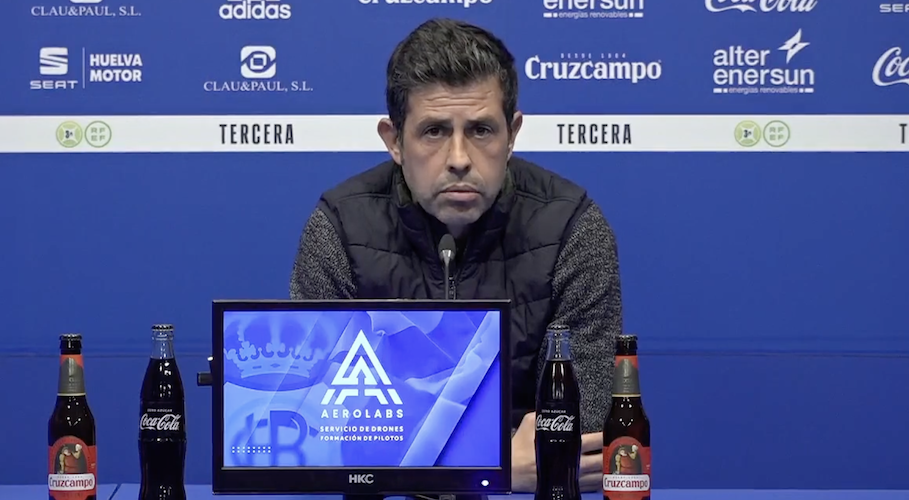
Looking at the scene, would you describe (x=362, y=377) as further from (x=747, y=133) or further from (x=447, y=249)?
(x=747, y=133)

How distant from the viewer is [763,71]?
9.96 feet

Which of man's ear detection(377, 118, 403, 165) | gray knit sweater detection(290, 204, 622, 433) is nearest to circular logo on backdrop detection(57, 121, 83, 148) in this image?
gray knit sweater detection(290, 204, 622, 433)

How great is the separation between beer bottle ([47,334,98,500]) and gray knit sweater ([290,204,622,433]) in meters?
0.61

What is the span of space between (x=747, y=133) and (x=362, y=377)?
5.77ft

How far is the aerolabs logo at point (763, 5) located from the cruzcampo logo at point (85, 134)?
149 cm

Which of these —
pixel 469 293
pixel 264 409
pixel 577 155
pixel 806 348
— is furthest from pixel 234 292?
pixel 264 409

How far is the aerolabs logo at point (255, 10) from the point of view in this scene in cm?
306

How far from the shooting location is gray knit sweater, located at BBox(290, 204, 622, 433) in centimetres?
209

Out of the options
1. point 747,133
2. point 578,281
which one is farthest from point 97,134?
point 747,133

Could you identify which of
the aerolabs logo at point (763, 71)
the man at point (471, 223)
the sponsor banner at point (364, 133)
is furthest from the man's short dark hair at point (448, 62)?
the aerolabs logo at point (763, 71)

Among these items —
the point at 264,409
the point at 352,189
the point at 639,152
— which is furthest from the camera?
the point at 639,152

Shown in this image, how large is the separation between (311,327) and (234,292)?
160 centimetres

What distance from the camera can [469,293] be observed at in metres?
2.13

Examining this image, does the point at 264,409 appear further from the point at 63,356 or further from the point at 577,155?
the point at 577,155
